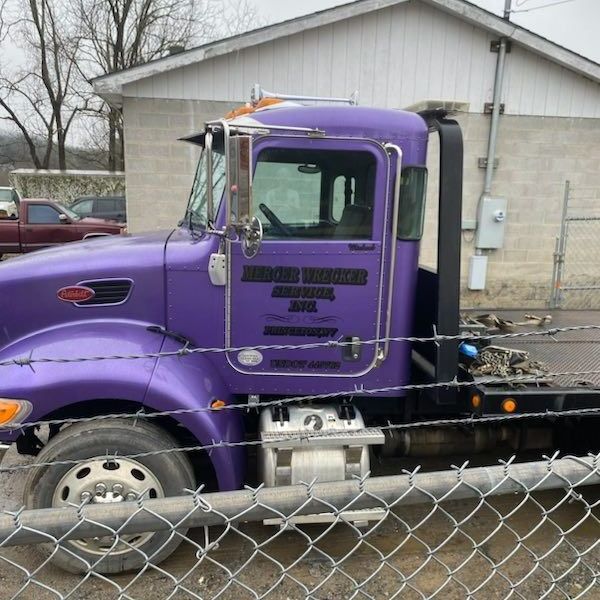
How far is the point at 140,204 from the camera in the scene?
320 inches

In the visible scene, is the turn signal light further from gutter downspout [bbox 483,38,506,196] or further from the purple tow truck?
gutter downspout [bbox 483,38,506,196]

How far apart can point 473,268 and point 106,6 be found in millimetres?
26470

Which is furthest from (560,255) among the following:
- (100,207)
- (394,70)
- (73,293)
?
(100,207)

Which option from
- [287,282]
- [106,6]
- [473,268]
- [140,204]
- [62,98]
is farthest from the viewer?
[62,98]

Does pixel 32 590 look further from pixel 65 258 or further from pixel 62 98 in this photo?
pixel 62 98

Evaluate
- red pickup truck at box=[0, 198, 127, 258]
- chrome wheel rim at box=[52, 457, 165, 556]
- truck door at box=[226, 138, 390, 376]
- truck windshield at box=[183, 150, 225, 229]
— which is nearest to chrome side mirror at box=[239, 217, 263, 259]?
truck door at box=[226, 138, 390, 376]

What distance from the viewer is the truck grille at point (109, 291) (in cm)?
315

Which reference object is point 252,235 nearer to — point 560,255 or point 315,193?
point 315,193

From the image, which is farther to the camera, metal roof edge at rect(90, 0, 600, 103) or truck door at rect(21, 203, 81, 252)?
truck door at rect(21, 203, 81, 252)

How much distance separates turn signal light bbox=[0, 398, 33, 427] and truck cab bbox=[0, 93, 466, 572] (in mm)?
111

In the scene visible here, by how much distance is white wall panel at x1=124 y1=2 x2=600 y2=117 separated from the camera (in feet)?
26.2

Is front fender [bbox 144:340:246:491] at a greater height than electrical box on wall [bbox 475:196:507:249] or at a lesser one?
lesser

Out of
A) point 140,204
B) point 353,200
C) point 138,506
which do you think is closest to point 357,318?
point 353,200

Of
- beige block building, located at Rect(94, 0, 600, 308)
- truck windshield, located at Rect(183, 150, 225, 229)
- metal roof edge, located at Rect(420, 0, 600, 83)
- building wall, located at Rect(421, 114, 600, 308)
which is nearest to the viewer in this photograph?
truck windshield, located at Rect(183, 150, 225, 229)
